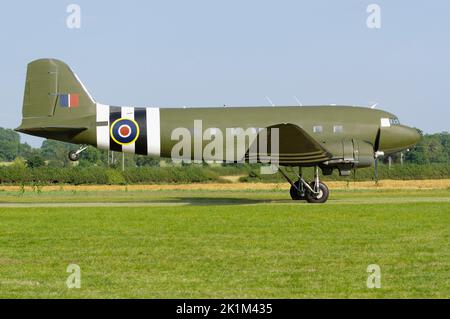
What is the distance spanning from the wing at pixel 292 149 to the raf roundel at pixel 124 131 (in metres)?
5.48

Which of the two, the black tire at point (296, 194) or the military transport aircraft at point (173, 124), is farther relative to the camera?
the black tire at point (296, 194)

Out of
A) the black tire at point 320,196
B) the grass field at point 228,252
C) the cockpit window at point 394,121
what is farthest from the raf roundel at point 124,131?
the cockpit window at point 394,121

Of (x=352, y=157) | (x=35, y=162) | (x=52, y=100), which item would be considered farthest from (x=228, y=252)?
(x=35, y=162)

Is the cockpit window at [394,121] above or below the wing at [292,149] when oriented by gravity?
above

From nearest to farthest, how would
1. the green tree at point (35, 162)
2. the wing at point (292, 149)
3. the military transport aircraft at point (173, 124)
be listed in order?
the wing at point (292, 149) → the military transport aircraft at point (173, 124) → the green tree at point (35, 162)

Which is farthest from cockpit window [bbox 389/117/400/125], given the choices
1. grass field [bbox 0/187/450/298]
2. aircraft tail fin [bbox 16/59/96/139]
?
aircraft tail fin [bbox 16/59/96/139]

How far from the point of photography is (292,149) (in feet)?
112

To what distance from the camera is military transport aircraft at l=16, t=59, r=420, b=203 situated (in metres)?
35.1

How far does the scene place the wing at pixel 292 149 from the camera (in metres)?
32.8

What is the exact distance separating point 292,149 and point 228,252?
54.6 feet

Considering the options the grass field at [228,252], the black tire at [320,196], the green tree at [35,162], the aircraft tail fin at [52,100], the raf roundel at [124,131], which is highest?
the aircraft tail fin at [52,100]

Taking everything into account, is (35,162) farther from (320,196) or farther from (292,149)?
(292,149)

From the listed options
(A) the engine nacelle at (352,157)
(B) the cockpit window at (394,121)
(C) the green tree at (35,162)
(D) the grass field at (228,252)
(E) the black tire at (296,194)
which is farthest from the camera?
(C) the green tree at (35,162)

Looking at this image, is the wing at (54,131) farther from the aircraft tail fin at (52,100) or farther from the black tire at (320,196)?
the black tire at (320,196)
